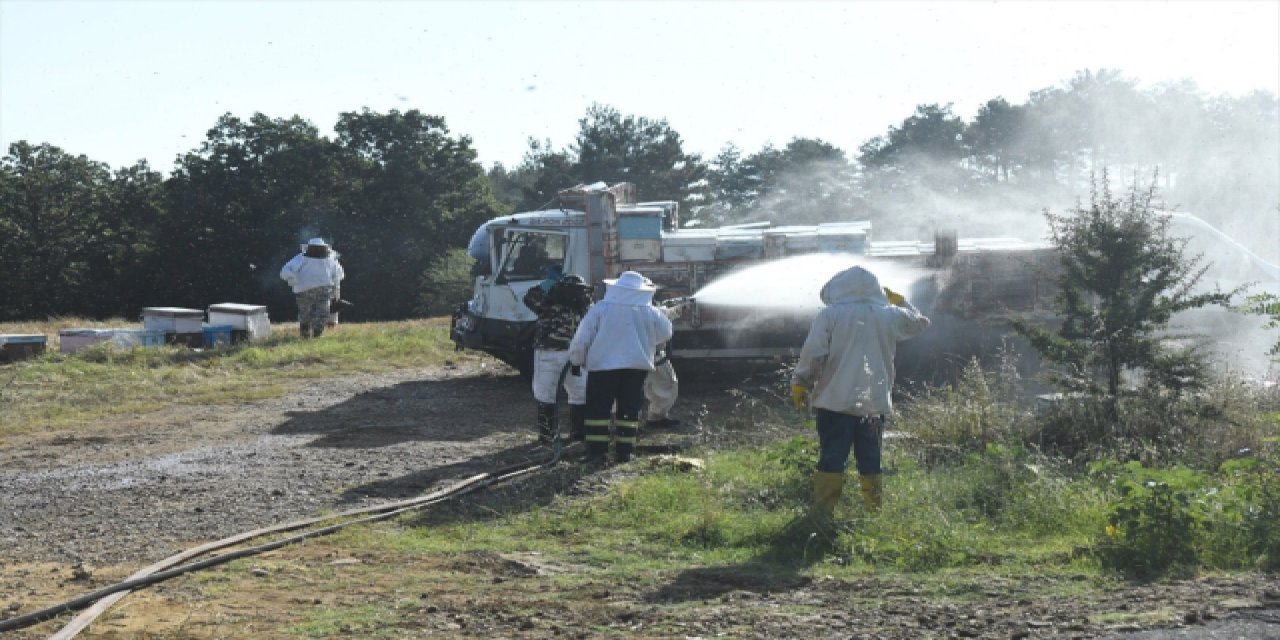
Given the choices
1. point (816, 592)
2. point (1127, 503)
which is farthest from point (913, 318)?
point (816, 592)

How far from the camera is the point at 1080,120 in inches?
1911

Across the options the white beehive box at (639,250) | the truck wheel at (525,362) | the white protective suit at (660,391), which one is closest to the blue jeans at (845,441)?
the white protective suit at (660,391)

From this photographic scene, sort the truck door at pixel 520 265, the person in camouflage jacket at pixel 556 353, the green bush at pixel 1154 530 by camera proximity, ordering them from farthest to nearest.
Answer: the truck door at pixel 520 265, the person in camouflage jacket at pixel 556 353, the green bush at pixel 1154 530

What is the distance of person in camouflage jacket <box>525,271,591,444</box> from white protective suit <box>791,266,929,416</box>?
3.81 m

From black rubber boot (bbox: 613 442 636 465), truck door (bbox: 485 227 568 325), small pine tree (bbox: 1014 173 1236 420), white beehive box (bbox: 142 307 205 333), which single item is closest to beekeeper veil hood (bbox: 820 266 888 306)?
black rubber boot (bbox: 613 442 636 465)

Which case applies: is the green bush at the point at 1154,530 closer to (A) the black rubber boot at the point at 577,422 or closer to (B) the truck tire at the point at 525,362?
(A) the black rubber boot at the point at 577,422

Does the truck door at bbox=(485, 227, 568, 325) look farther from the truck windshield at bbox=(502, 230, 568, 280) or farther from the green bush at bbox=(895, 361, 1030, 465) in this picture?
the green bush at bbox=(895, 361, 1030, 465)

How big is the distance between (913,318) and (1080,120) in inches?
1685

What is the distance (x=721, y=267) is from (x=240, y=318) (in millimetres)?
10174

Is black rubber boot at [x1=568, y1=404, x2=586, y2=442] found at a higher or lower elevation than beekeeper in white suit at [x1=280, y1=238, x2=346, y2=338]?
lower

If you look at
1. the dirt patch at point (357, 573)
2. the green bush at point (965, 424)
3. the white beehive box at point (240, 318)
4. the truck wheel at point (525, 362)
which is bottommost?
the dirt patch at point (357, 573)

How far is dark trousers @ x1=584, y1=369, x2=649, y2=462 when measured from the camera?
37.4 feet

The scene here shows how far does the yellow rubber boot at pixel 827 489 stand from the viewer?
8.66 m

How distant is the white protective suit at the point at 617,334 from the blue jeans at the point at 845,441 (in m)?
2.88
